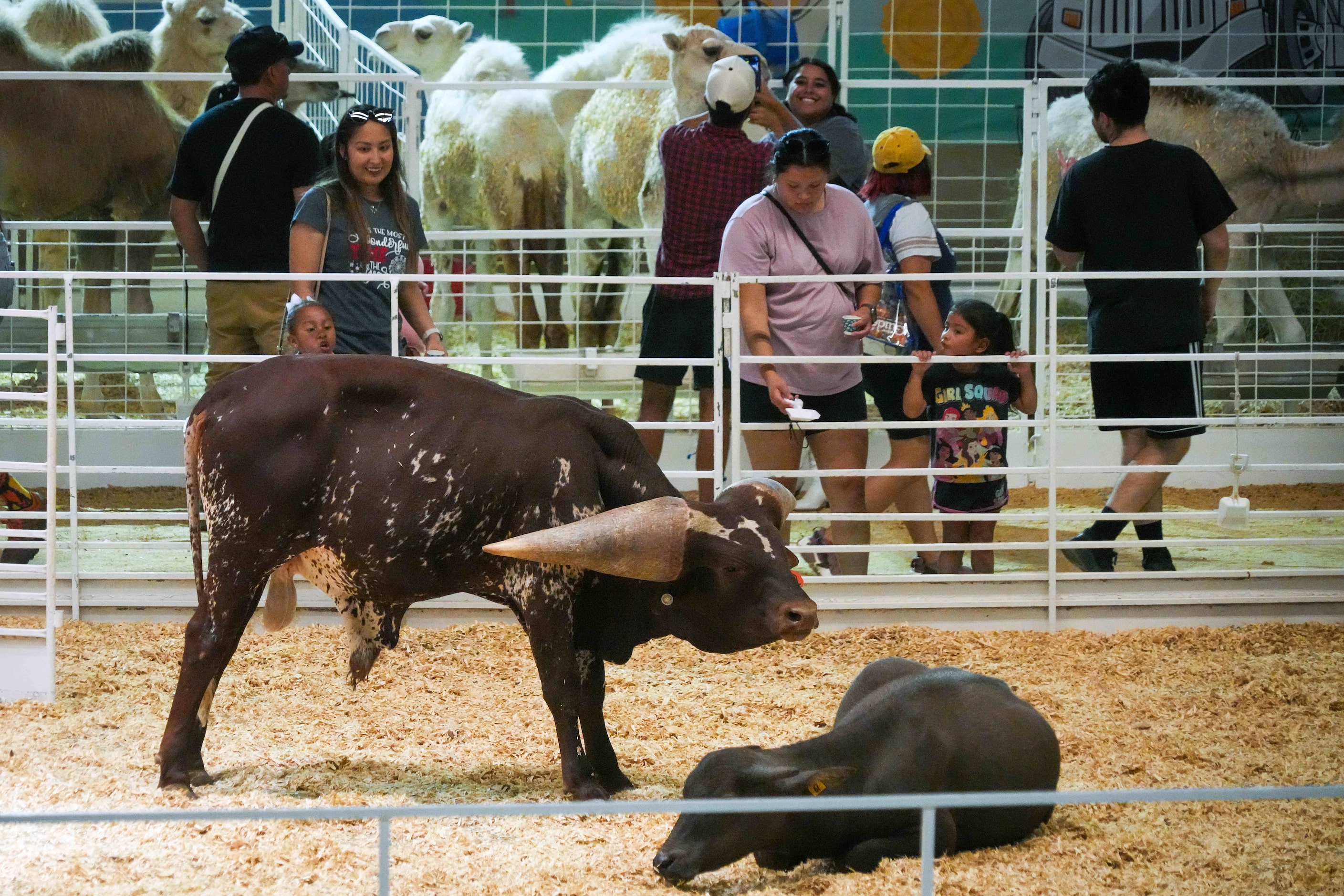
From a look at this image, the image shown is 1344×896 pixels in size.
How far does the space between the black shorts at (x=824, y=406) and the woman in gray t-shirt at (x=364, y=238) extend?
1.37 m

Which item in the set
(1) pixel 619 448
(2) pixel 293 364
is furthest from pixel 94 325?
(1) pixel 619 448

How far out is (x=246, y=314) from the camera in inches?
235

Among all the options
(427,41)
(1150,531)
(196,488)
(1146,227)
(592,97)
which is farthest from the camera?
(427,41)

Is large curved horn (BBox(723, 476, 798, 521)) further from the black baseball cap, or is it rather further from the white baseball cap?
the black baseball cap

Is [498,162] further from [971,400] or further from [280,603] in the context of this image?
[280,603]

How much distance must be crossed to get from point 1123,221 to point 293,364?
12.0 ft

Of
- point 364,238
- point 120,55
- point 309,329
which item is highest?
point 120,55

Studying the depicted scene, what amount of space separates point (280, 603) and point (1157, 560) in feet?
12.9

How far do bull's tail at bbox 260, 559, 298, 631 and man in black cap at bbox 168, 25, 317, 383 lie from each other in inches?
69.0

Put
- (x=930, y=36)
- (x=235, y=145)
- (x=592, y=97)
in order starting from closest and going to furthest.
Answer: (x=235, y=145)
(x=592, y=97)
(x=930, y=36)

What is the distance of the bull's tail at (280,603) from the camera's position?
176 inches

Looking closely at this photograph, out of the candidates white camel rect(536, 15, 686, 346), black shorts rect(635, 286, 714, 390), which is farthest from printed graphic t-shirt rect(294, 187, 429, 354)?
white camel rect(536, 15, 686, 346)

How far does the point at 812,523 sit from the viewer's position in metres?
8.12

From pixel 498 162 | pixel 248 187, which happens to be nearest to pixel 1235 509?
pixel 248 187
